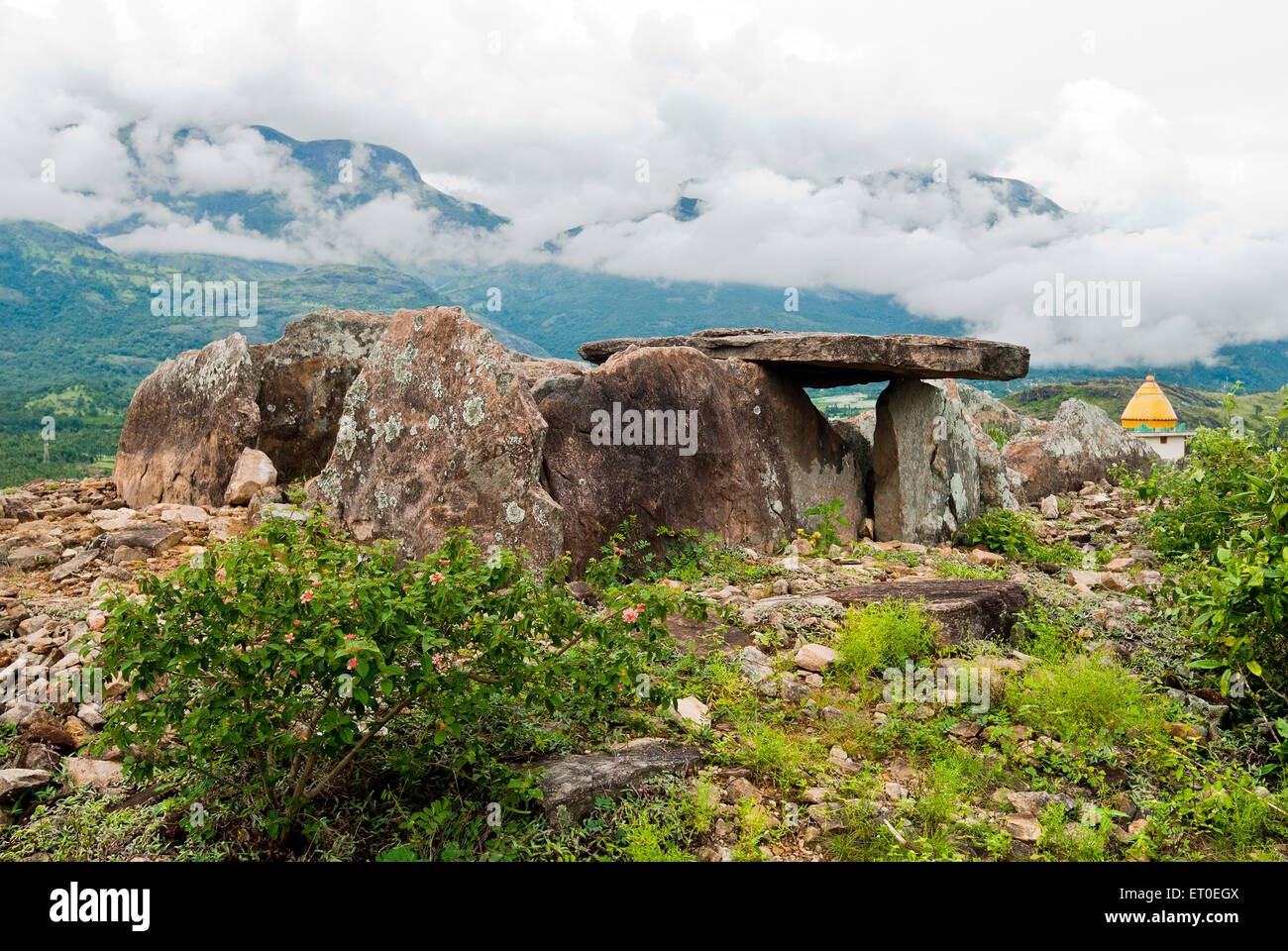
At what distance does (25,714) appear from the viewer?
5961 mm

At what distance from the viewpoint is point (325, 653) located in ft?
13.3

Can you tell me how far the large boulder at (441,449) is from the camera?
991 centimetres

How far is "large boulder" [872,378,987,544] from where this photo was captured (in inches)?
541

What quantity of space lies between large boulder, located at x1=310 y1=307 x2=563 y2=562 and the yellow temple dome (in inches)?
1103

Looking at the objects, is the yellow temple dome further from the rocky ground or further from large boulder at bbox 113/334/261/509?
large boulder at bbox 113/334/261/509

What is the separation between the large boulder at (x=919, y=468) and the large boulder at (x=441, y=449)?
6.53 metres

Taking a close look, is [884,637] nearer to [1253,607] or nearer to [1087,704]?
[1087,704]

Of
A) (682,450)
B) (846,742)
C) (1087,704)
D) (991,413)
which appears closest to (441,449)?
(682,450)

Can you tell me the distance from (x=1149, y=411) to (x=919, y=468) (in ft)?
72.9

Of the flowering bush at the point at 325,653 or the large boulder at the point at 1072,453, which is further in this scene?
the large boulder at the point at 1072,453

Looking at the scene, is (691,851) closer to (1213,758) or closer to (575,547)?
(1213,758)

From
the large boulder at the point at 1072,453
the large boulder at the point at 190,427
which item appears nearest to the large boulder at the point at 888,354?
the large boulder at the point at 1072,453

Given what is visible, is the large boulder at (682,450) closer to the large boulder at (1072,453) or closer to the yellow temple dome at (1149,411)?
the large boulder at (1072,453)

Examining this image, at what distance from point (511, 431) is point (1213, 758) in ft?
24.5
